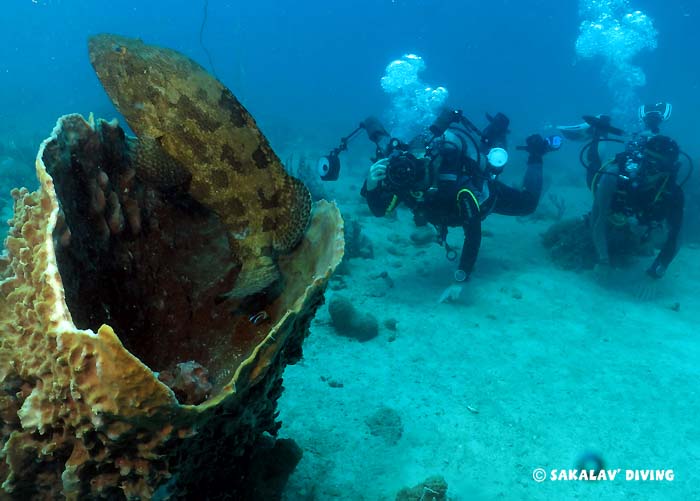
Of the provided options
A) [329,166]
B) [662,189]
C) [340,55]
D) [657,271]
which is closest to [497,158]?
[662,189]

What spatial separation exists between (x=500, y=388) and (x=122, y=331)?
4327 mm

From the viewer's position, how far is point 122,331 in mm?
1991

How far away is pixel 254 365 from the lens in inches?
61.4

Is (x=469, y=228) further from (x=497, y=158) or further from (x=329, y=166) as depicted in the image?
(x=329, y=166)

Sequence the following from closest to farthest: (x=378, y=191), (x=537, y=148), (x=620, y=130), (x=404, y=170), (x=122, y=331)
Answer: (x=122, y=331) < (x=404, y=170) < (x=378, y=191) < (x=620, y=130) < (x=537, y=148)

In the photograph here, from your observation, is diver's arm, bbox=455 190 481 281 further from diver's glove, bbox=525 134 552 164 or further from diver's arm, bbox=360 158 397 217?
diver's glove, bbox=525 134 552 164

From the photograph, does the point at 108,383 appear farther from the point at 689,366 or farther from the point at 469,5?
the point at 469,5

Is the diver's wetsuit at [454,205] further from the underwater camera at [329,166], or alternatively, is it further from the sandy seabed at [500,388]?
the sandy seabed at [500,388]

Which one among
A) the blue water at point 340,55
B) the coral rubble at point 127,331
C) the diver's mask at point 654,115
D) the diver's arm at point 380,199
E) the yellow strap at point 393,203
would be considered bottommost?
the coral rubble at point 127,331

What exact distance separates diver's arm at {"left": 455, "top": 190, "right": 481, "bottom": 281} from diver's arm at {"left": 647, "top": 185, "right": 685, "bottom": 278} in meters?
3.80

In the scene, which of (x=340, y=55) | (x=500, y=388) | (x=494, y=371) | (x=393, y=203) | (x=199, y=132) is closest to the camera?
(x=199, y=132)

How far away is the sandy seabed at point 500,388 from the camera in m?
3.73

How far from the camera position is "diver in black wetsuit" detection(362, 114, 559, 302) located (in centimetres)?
664

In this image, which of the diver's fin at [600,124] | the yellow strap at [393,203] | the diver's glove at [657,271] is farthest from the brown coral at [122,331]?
the diver's fin at [600,124]
